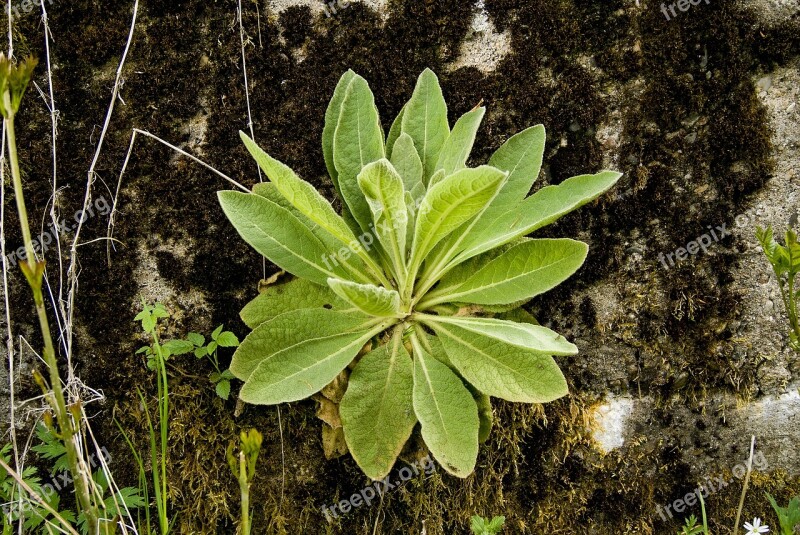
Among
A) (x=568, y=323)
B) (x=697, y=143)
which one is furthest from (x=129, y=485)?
(x=697, y=143)

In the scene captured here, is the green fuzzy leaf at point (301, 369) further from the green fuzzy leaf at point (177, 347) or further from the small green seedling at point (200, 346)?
the green fuzzy leaf at point (177, 347)

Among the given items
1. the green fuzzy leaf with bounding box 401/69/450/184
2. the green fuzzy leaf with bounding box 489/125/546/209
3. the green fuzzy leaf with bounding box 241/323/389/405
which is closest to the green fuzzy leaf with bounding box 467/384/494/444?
the green fuzzy leaf with bounding box 241/323/389/405

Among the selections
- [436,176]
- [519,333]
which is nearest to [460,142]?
[436,176]

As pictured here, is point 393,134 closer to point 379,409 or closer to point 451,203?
point 451,203

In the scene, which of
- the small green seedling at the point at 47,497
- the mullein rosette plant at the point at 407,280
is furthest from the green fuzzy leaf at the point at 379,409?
the small green seedling at the point at 47,497

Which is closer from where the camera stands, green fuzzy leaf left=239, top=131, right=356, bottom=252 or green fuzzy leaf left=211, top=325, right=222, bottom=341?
green fuzzy leaf left=239, top=131, right=356, bottom=252

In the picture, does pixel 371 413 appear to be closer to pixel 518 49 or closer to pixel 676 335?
pixel 676 335

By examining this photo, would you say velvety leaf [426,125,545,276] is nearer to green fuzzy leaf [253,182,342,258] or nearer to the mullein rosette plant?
the mullein rosette plant
